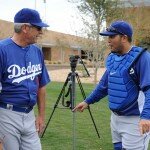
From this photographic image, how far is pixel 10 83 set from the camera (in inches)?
156

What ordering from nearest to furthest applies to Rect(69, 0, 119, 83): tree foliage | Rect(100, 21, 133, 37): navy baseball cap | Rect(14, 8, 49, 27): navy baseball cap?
1. Rect(14, 8, 49, 27): navy baseball cap
2. Rect(100, 21, 133, 37): navy baseball cap
3. Rect(69, 0, 119, 83): tree foliage

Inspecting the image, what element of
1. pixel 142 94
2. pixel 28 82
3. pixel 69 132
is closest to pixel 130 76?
pixel 142 94

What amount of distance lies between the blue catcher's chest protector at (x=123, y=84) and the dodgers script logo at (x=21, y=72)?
82cm

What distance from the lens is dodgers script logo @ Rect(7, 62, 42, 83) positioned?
12.9 feet

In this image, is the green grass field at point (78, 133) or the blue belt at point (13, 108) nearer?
the blue belt at point (13, 108)

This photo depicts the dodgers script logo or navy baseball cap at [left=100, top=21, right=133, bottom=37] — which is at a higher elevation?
navy baseball cap at [left=100, top=21, right=133, bottom=37]

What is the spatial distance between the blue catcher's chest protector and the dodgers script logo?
822mm

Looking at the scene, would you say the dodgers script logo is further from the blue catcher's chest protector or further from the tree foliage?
the tree foliage

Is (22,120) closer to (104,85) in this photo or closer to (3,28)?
(104,85)

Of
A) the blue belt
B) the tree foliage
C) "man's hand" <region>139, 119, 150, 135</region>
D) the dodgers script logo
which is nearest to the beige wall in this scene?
the tree foliage

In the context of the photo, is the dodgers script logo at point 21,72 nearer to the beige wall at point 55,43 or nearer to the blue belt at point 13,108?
the blue belt at point 13,108

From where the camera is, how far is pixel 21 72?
399 centimetres

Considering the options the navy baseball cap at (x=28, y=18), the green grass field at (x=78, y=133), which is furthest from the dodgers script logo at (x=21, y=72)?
the green grass field at (x=78, y=133)

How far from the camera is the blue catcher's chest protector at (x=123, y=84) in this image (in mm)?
4273
